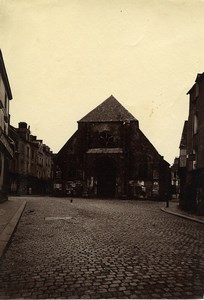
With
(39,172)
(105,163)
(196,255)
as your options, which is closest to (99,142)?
(105,163)

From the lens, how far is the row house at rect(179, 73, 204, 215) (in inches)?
746

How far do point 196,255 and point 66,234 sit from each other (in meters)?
4.13

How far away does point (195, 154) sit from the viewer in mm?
21062

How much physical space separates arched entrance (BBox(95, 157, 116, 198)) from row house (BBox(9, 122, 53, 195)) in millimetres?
13173

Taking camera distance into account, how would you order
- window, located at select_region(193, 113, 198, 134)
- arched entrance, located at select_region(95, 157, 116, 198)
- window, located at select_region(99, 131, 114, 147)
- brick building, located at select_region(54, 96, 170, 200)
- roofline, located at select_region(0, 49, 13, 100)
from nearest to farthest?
roofline, located at select_region(0, 49, 13, 100), window, located at select_region(193, 113, 198, 134), brick building, located at select_region(54, 96, 170, 200), arched entrance, located at select_region(95, 157, 116, 198), window, located at select_region(99, 131, 114, 147)

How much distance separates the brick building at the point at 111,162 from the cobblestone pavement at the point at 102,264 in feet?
81.0

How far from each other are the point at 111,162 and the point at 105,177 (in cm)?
180

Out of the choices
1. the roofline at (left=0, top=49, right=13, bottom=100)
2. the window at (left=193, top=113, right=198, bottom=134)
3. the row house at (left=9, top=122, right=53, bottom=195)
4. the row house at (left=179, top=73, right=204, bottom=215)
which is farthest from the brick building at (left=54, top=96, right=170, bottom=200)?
the window at (left=193, top=113, right=198, bottom=134)

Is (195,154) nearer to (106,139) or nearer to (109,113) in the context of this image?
(106,139)

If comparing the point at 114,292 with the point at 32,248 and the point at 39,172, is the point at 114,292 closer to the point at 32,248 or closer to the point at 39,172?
the point at 32,248

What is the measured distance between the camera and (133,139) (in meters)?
37.3

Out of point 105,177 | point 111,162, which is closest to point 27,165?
point 105,177

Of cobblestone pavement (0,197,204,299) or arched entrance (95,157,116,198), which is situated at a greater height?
arched entrance (95,157,116,198)

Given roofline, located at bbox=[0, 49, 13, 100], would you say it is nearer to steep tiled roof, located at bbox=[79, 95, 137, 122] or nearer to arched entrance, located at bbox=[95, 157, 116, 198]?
arched entrance, located at bbox=[95, 157, 116, 198]
